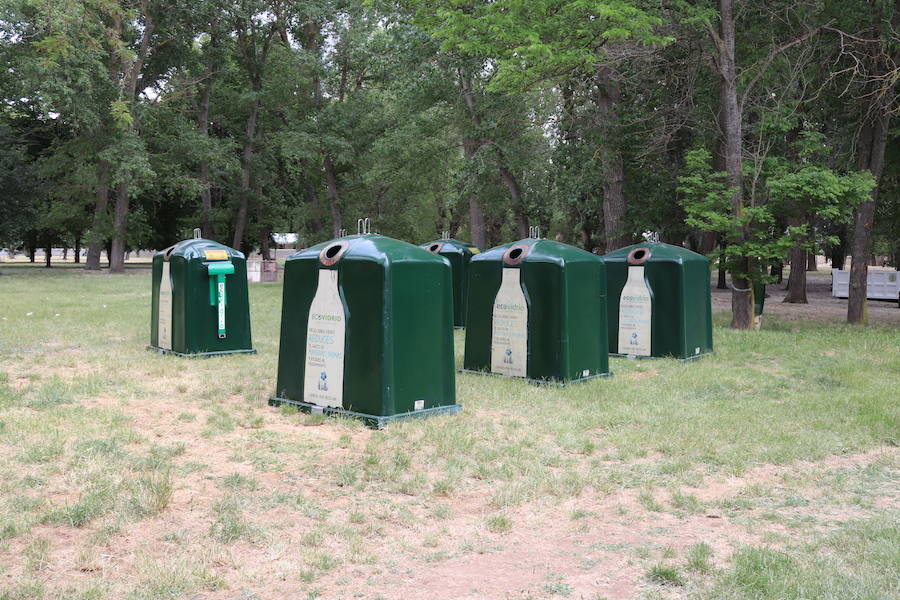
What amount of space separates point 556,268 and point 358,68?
82.7 ft

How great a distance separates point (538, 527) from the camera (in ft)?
13.4

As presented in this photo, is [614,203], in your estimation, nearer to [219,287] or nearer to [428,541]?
[219,287]

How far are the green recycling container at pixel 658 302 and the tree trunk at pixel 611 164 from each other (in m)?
6.44

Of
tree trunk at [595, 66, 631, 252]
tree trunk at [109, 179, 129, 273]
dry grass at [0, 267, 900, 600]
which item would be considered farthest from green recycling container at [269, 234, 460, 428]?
tree trunk at [109, 179, 129, 273]

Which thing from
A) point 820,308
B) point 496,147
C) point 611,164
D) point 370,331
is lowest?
point 370,331

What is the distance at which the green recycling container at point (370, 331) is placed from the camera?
243 inches

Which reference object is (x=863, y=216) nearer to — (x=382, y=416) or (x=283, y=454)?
(x=382, y=416)

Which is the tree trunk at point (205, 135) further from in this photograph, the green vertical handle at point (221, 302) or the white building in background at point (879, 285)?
the white building in background at point (879, 285)

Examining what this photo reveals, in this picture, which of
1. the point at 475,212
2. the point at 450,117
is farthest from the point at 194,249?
the point at 475,212

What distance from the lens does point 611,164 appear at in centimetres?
1672

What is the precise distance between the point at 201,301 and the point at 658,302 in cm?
574

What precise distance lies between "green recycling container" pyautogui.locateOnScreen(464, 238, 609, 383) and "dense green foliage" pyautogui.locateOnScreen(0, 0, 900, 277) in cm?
483

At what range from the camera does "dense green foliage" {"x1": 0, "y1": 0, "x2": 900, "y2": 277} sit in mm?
12906

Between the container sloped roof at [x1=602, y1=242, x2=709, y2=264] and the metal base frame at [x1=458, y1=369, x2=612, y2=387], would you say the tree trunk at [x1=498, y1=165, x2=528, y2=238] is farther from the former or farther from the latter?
the metal base frame at [x1=458, y1=369, x2=612, y2=387]
